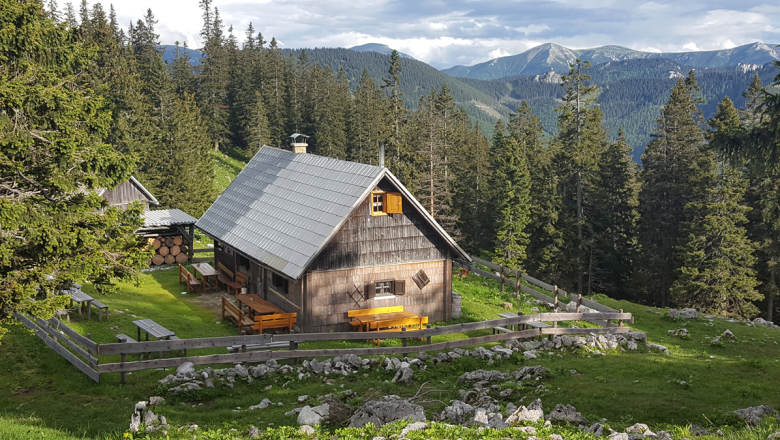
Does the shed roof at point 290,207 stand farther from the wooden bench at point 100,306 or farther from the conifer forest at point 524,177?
the wooden bench at point 100,306

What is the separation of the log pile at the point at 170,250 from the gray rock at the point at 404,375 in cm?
2345

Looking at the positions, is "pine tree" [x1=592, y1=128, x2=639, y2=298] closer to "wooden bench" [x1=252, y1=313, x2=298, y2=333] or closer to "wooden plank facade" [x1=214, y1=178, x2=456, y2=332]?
"wooden plank facade" [x1=214, y1=178, x2=456, y2=332]

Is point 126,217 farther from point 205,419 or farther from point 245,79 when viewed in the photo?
point 245,79

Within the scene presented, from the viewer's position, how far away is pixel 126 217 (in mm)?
17547

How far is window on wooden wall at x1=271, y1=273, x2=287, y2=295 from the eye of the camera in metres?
25.8

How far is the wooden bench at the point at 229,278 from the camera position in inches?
1152

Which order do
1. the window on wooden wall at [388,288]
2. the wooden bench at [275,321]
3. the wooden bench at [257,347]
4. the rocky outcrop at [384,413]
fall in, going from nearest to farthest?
the rocky outcrop at [384,413] < the wooden bench at [257,347] < the wooden bench at [275,321] < the window on wooden wall at [388,288]

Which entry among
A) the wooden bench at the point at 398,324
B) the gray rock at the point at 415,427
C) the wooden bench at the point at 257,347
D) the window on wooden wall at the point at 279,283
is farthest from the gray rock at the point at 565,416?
the window on wooden wall at the point at 279,283

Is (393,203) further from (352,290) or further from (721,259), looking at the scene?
(721,259)

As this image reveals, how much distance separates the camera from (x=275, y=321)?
23609mm

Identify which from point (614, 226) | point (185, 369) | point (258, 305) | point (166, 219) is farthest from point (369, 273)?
point (614, 226)

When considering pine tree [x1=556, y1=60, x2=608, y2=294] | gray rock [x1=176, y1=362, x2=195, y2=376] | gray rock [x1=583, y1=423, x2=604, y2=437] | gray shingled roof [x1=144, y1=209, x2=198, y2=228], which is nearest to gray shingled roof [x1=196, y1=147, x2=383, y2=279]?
gray shingled roof [x1=144, y1=209, x2=198, y2=228]

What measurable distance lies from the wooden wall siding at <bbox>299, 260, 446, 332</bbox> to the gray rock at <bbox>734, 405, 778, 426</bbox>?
14584 mm

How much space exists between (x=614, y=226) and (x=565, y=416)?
39184 millimetres
